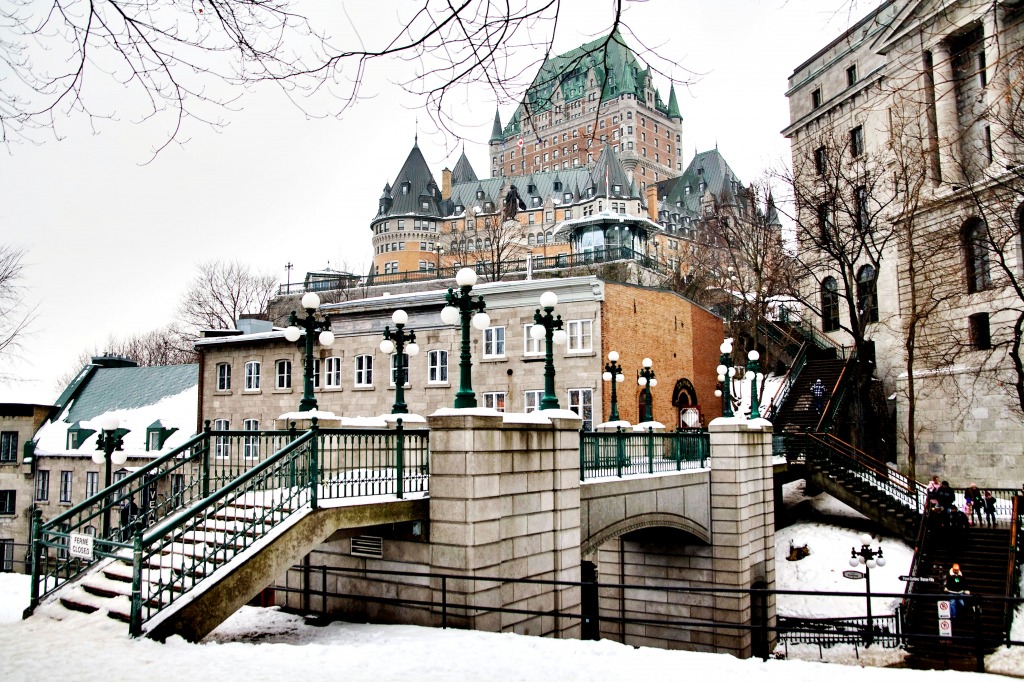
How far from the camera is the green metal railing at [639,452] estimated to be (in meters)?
17.6

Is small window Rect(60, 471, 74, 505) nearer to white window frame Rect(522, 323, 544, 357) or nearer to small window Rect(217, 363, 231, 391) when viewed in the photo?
small window Rect(217, 363, 231, 391)

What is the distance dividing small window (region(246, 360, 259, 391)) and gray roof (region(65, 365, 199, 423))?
5.73 meters

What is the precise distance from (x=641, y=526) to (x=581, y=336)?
47.6ft

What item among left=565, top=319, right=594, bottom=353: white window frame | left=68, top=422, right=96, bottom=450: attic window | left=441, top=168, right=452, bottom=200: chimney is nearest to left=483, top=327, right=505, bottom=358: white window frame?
left=565, top=319, right=594, bottom=353: white window frame

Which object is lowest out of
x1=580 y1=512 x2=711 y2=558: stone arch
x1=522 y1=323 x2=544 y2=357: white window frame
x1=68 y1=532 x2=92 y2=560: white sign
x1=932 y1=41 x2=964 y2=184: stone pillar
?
x1=580 y1=512 x2=711 y2=558: stone arch

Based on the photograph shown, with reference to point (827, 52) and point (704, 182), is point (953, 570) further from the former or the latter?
point (704, 182)

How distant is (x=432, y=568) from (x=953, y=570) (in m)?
15.3

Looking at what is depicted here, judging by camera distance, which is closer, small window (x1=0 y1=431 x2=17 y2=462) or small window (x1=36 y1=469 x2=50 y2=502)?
small window (x1=36 y1=469 x2=50 y2=502)

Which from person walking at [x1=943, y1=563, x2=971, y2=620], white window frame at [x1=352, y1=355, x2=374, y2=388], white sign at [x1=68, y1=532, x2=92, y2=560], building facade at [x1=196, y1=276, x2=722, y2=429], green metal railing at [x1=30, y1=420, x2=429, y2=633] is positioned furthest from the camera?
white window frame at [x1=352, y1=355, x2=374, y2=388]

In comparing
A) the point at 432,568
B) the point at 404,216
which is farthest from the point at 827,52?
the point at 404,216

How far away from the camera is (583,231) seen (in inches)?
2908

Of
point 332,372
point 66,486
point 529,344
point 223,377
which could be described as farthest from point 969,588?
point 66,486

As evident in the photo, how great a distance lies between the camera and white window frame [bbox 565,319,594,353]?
32656 mm

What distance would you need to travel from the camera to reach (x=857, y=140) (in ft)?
142
